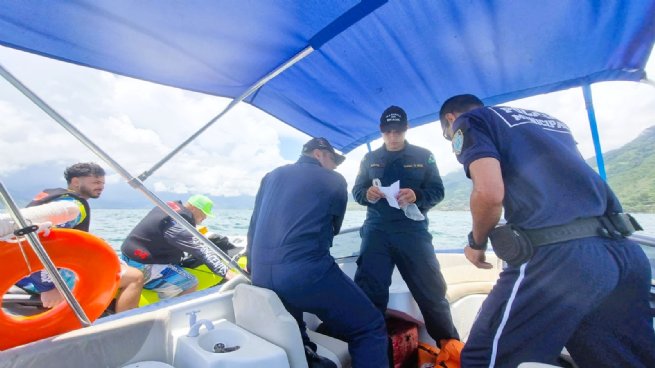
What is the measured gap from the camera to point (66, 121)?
5.41 feet

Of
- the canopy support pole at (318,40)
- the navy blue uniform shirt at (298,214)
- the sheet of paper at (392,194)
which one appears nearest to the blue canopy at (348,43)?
the canopy support pole at (318,40)

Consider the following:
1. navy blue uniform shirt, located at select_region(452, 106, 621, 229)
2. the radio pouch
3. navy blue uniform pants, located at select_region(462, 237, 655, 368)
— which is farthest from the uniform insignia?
navy blue uniform pants, located at select_region(462, 237, 655, 368)

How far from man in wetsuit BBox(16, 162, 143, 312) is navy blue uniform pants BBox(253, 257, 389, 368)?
1.36 m

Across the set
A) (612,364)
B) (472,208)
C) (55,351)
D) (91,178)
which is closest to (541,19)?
(472,208)

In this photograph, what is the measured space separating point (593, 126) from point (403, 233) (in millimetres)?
1674

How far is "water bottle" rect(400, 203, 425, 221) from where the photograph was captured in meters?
2.27

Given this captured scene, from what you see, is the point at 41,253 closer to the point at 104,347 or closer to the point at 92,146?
the point at 104,347

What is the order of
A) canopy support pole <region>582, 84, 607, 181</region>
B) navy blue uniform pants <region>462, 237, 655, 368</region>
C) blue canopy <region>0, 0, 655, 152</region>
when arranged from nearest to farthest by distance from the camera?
navy blue uniform pants <region>462, 237, 655, 368</region> < blue canopy <region>0, 0, 655, 152</region> < canopy support pole <region>582, 84, 607, 181</region>

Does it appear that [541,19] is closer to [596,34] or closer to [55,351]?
[596,34]

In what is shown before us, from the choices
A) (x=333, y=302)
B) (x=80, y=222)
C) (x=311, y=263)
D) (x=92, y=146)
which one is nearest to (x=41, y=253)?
(x=92, y=146)

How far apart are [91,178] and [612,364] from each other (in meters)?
3.63

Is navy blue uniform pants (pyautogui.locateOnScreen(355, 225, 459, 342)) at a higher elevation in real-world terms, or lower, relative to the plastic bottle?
lower

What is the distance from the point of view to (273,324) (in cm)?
157

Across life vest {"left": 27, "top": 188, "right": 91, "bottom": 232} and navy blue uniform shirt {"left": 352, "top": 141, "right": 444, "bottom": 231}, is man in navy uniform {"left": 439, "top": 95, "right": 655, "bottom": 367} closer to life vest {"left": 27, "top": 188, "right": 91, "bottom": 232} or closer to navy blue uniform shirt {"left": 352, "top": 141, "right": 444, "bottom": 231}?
navy blue uniform shirt {"left": 352, "top": 141, "right": 444, "bottom": 231}
